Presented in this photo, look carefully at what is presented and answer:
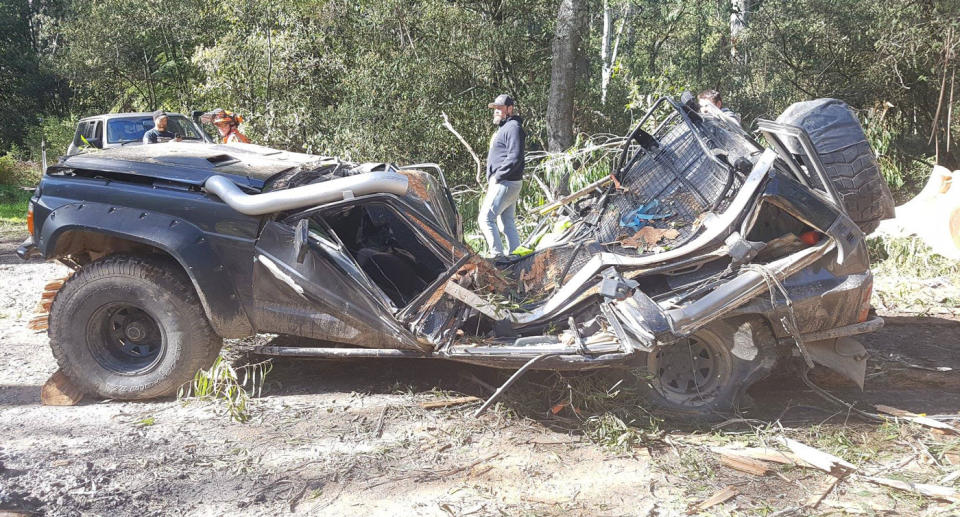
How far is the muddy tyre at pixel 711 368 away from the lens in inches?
171

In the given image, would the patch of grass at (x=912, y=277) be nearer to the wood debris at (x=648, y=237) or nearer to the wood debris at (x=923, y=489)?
the wood debris at (x=648, y=237)

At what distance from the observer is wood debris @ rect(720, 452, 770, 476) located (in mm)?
3742

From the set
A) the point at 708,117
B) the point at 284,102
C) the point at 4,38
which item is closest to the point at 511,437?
the point at 708,117

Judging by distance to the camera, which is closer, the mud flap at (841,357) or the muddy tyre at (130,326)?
the muddy tyre at (130,326)

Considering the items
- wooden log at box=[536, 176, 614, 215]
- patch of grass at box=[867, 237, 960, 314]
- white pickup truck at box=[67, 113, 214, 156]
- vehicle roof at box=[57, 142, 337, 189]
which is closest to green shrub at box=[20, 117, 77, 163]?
white pickup truck at box=[67, 113, 214, 156]

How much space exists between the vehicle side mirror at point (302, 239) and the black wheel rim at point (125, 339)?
1.11 metres

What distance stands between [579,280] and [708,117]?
1.85 metres

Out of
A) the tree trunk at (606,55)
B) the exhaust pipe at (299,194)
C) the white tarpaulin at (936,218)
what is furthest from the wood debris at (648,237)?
the tree trunk at (606,55)

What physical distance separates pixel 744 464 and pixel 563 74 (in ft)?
27.2

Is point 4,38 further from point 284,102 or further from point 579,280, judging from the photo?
point 579,280

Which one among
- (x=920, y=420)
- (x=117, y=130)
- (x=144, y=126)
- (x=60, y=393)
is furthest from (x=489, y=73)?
(x=920, y=420)

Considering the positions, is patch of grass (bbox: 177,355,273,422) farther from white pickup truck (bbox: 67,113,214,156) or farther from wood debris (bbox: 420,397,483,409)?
white pickup truck (bbox: 67,113,214,156)

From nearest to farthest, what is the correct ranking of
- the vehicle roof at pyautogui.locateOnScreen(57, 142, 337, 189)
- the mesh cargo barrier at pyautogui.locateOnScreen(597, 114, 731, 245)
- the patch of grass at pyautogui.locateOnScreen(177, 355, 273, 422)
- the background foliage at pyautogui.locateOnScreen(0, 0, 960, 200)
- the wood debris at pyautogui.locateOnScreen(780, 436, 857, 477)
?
the wood debris at pyautogui.locateOnScreen(780, 436, 857, 477) < the patch of grass at pyautogui.locateOnScreen(177, 355, 273, 422) < the vehicle roof at pyautogui.locateOnScreen(57, 142, 337, 189) < the mesh cargo barrier at pyautogui.locateOnScreen(597, 114, 731, 245) < the background foliage at pyautogui.locateOnScreen(0, 0, 960, 200)

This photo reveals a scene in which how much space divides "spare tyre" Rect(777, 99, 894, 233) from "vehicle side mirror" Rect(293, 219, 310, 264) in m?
3.16
